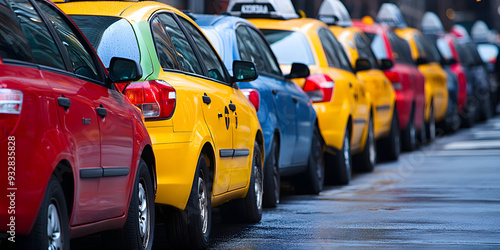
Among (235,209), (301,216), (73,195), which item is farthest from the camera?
(301,216)

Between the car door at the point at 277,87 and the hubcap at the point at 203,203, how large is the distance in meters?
2.59

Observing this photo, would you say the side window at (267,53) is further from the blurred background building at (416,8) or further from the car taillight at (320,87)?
the blurred background building at (416,8)

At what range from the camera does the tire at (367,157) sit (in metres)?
14.2

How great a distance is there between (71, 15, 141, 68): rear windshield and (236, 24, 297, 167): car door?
273 cm

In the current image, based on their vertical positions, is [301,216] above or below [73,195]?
below

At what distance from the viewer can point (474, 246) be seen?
7.07 meters

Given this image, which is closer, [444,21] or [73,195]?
[73,195]

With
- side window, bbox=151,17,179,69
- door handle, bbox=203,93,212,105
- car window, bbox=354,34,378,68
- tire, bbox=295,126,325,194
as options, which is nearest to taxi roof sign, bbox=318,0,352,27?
car window, bbox=354,34,378,68

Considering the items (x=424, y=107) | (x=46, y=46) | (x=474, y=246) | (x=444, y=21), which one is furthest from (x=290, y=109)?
(x=444, y=21)

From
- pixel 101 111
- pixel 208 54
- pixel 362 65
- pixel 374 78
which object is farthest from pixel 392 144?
pixel 101 111

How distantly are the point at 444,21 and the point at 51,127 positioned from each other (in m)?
71.3

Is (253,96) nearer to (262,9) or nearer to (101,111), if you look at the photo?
(262,9)

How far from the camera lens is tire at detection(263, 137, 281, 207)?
380 inches

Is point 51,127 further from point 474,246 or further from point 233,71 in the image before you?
point 233,71
